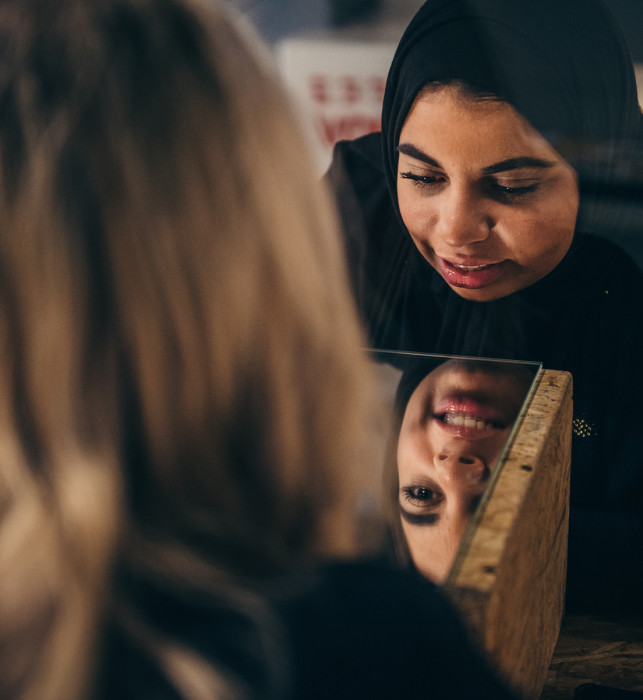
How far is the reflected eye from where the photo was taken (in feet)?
2.19

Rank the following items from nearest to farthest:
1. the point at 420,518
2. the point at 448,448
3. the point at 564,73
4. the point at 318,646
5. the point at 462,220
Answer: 1. the point at 318,646
2. the point at 420,518
3. the point at 448,448
4. the point at 564,73
5. the point at 462,220

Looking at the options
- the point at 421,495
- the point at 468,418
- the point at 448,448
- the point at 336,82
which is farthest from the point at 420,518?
the point at 336,82

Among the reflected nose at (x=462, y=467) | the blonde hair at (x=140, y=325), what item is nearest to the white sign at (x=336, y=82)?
the reflected nose at (x=462, y=467)

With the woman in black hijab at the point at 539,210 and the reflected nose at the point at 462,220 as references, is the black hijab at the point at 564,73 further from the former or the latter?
the reflected nose at the point at 462,220

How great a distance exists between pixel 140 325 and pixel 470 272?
0.99m

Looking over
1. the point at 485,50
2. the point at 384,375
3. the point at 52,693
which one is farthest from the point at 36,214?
the point at 485,50

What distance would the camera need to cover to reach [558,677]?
3.91ft

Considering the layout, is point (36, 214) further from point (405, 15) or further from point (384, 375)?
point (405, 15)

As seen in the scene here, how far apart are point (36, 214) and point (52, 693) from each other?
216 millimetres

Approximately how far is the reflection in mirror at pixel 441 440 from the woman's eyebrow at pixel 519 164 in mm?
329

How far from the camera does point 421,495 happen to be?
0.68m

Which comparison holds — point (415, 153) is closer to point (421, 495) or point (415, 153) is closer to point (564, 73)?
point (564, 73)

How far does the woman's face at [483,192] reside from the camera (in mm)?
1176

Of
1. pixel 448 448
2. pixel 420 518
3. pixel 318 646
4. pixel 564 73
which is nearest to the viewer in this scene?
pixel 318 646
